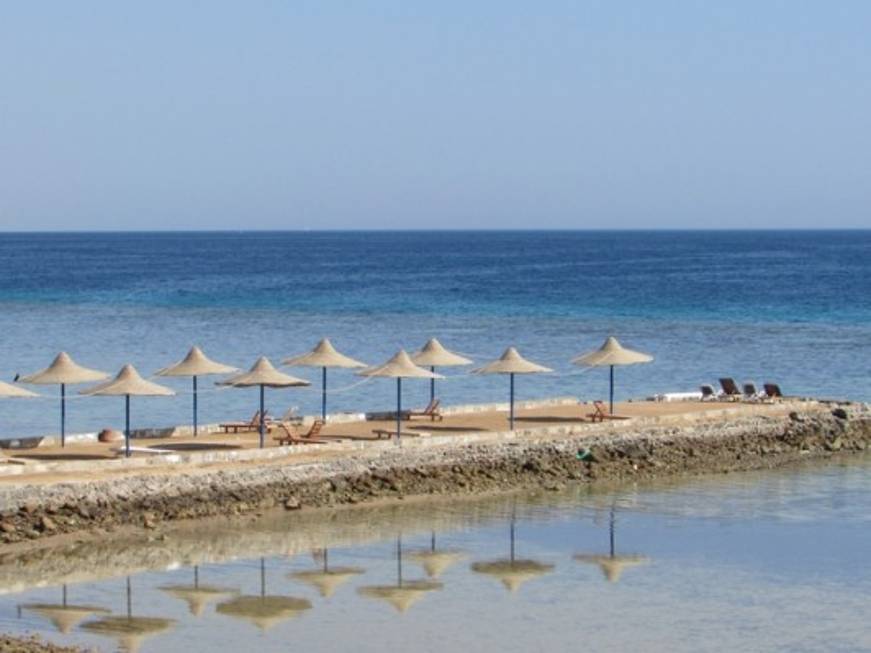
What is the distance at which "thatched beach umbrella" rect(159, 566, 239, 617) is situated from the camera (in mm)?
26489

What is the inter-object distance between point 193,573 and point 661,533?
29.0 feet

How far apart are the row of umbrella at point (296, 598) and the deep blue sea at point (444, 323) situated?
16.2m

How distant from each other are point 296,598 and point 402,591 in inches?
65.7

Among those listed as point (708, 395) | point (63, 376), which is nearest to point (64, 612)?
point (63, 376)

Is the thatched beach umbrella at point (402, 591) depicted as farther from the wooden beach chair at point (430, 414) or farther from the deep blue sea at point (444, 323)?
the deep blue sea at point (444, 323)

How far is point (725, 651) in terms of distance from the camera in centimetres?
2405

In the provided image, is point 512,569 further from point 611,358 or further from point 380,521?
point 611,358

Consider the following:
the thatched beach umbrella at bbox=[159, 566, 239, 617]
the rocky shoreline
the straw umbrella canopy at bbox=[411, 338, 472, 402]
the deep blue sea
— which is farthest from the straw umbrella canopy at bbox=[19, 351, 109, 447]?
the thatched beach umbrella at bbox=[159, 566, 239, 617]

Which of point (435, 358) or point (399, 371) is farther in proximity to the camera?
point (435, 358)

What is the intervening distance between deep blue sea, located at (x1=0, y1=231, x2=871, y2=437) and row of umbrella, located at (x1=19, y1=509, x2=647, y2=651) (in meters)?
16.2

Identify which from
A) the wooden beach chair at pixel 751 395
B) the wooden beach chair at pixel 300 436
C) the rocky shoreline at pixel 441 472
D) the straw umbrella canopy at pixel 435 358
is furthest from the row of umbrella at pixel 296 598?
the wooden beach chair at pixel 751 395

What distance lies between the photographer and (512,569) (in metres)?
29.2

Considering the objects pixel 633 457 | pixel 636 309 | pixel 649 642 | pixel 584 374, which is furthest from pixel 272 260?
pixel 649 642

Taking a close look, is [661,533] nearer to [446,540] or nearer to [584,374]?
[446,540]
